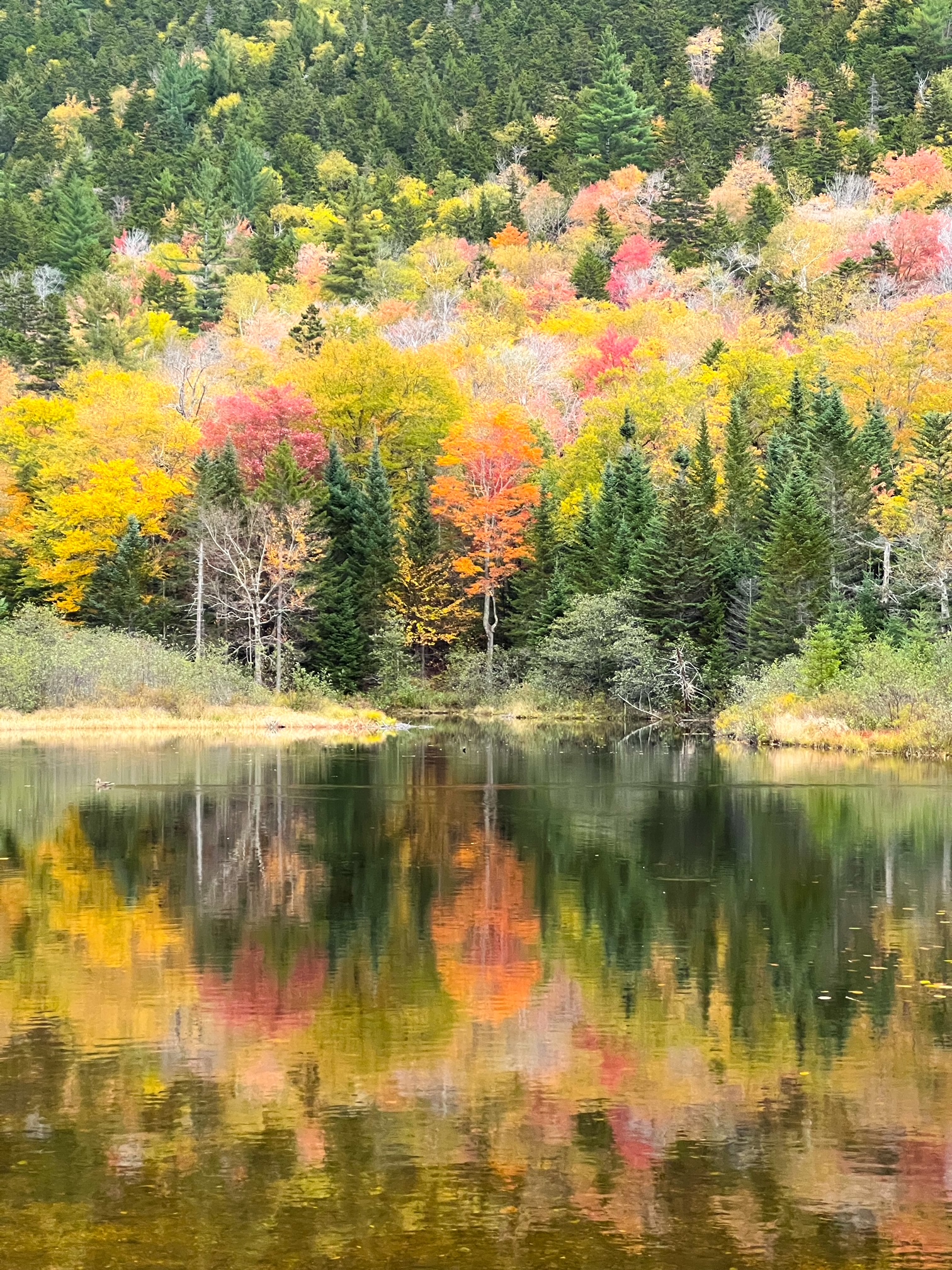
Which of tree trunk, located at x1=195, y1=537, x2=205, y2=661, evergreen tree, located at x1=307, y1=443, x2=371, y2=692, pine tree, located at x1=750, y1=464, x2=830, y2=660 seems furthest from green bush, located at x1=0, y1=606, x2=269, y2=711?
pine tree, located at x1=750, y1=464, x2=830, y2=660

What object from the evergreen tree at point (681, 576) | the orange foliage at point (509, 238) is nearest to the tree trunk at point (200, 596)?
the evergreen tree at point (681, 576)

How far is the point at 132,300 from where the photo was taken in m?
110

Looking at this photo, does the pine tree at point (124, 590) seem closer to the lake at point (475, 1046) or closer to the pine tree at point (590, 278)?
the lake at point (475, 1046)

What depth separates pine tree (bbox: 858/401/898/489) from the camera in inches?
2472

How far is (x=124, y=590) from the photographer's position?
6512 centimetres

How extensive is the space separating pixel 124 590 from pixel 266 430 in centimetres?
1097

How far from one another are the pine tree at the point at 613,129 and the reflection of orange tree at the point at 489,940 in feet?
389

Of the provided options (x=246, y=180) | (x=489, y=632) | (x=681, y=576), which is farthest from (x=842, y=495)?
(x=246, y=180)

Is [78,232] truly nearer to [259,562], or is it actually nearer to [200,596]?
[259,562]

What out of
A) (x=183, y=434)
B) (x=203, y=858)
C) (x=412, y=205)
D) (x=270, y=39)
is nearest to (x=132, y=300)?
(x=412, y=205)

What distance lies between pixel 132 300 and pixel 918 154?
186 feet

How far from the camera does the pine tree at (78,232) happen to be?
117 meters

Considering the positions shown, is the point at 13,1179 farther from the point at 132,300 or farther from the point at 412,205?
the point at 412,205

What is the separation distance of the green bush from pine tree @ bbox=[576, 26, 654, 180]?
86421 mm
